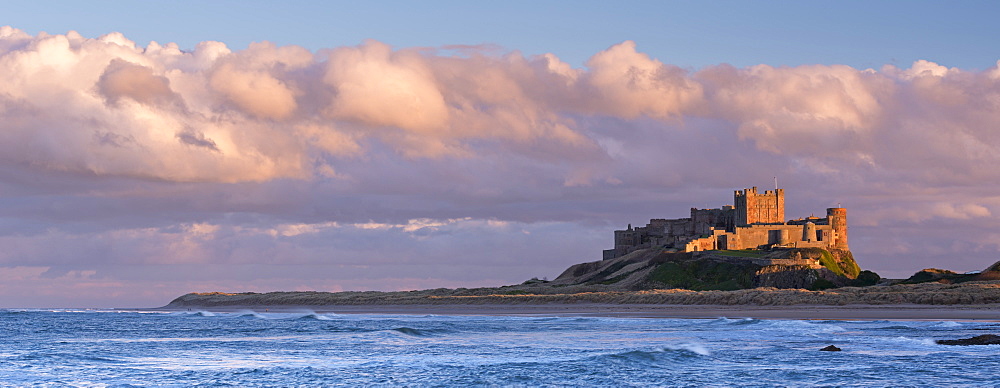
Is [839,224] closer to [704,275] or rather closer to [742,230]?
[742,230]

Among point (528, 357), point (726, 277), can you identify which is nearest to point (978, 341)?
point (528, 357)

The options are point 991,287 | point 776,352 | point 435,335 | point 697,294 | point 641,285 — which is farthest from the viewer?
point 641,285

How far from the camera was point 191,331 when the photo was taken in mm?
62750

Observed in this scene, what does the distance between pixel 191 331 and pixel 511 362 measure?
33.7 metres

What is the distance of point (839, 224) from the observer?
13688 cm

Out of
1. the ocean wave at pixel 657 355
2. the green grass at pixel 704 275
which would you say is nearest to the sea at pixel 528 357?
the ocean wave at pixel 657 355

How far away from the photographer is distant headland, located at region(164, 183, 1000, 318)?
81812mm

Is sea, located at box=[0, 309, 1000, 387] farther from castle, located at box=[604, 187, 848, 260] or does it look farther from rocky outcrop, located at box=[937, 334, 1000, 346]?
castle, located at box=[604, 187, 848, 260]

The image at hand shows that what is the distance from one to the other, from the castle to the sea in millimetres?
75058

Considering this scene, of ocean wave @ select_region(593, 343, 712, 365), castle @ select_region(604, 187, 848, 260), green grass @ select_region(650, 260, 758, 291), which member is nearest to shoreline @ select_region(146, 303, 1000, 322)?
green grass @ select_region(650, 260, 758, 291)

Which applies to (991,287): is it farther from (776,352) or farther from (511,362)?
(511,362)

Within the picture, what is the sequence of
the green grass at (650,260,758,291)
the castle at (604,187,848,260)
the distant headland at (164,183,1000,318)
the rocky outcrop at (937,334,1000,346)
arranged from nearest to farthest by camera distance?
the rocky outcrop at (937,334,1000,346)
the distant headland at (164,183,1000,318)
the green grass at (650,260,758,291)
the castle at (604,187,848,260)

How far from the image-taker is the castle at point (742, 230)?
133125mm

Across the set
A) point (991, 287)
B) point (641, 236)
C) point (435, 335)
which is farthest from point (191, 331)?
point (641, 236)
